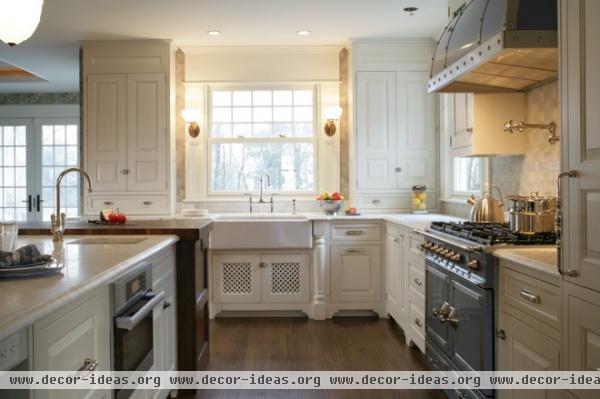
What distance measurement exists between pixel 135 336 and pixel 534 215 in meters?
1.88

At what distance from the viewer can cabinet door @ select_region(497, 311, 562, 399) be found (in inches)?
65.5

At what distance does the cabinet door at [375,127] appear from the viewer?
4.64 meters

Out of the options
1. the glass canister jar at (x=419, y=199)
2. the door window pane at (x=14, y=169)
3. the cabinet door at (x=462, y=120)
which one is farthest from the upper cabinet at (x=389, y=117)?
the door window pane at (x=14, y=169)

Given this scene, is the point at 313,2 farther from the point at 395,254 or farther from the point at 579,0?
the point at 579,0

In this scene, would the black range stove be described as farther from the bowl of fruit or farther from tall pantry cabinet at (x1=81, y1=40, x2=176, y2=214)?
tall pantry cabinet at (x1=81, y1=40, x2=176, y2=214)

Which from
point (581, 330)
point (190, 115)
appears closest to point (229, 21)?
point (190, 115)

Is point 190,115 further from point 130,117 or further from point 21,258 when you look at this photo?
point 21,258

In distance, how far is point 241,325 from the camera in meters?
4.16

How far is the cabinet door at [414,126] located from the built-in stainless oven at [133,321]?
3141 millimetres

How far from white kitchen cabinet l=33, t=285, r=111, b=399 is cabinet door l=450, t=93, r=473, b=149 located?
242 centimetres

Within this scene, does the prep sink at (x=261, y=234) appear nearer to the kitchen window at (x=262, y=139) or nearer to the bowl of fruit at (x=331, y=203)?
the bowl of fruit at (x=331, y=203)

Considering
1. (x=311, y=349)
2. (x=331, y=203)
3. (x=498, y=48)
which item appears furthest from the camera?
(x=331, y=203)

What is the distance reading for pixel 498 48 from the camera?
7.14 ft

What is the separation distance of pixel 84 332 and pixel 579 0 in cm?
182
